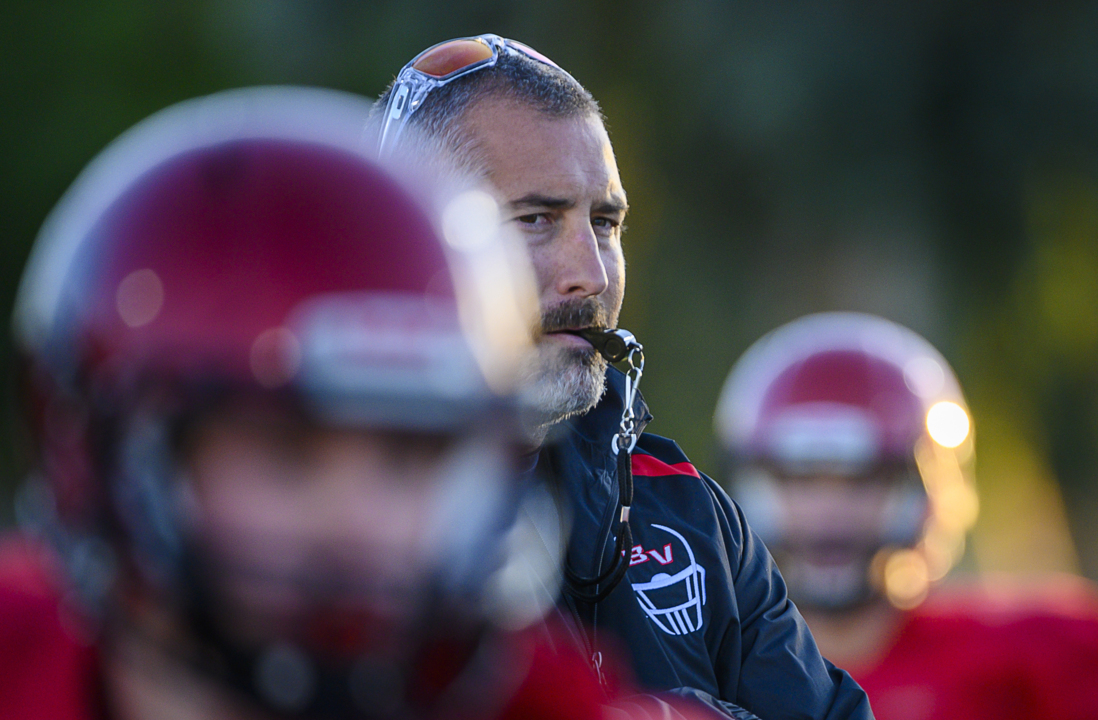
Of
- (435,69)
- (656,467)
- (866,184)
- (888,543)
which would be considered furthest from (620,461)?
(866,184)

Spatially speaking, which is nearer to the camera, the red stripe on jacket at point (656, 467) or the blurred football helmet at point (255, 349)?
the blurred football helmet at point (255, 349)

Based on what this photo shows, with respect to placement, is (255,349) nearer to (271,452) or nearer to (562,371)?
(271,452)

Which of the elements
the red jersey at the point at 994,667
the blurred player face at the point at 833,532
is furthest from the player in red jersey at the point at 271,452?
the red jersey at the point at 994,667

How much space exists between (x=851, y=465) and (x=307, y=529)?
10.9ft

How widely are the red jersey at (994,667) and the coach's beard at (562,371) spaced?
2484mm

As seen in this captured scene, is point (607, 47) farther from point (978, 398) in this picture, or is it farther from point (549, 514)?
point (549, 514)

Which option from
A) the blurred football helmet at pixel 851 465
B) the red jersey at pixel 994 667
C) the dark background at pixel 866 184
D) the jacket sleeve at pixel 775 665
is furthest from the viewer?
the dark background at pixel 866 184

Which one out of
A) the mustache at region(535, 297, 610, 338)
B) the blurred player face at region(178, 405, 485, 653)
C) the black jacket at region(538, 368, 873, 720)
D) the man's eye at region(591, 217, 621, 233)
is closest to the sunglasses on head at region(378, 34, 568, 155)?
the man's eye at region(591, 217, 621, 233)

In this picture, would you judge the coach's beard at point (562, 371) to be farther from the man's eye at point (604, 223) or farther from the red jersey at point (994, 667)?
the red jersey at point (994, 667)

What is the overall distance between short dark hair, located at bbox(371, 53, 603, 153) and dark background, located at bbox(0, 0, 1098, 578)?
8.17m

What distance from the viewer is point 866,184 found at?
11422 mm

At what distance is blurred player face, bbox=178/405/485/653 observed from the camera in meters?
1.44

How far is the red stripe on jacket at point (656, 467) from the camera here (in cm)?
243

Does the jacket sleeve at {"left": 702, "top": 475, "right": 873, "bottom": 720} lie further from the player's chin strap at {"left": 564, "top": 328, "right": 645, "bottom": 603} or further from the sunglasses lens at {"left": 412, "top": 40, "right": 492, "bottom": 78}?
the sunglasses lens at {"left": 412, "top": 40, "right": 492, "bottom": 78}
